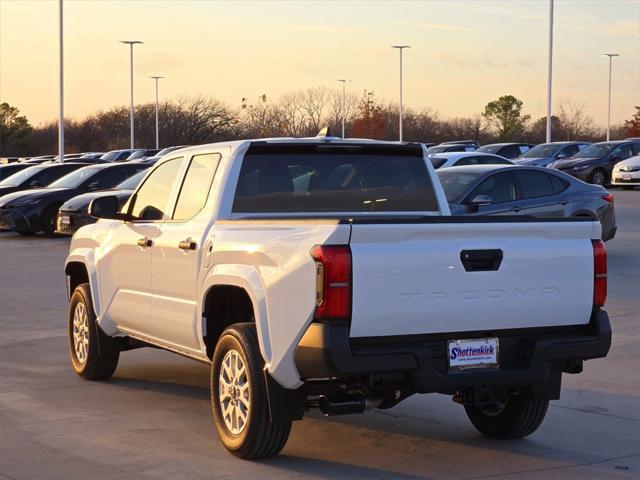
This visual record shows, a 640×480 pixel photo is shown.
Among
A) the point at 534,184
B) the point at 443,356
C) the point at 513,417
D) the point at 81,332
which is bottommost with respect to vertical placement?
the point at 513,417

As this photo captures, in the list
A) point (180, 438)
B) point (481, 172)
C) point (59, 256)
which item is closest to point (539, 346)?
point (180, 438)

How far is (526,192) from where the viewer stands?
1788cm

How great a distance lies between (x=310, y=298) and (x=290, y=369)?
0.44m

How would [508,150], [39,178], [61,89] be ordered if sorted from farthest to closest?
[61,89], [508,150], [39,178]

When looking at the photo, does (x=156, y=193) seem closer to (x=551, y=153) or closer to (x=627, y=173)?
(x=627, y=173)

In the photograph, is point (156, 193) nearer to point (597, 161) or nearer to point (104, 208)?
point (104, 208)

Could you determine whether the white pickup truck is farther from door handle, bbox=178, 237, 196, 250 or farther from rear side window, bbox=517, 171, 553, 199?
rear side window, bbox=517, 171, 553, 199

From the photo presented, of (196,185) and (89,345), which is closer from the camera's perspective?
(196,185)

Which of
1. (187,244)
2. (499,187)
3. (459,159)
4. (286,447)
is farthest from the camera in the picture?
(459,159)

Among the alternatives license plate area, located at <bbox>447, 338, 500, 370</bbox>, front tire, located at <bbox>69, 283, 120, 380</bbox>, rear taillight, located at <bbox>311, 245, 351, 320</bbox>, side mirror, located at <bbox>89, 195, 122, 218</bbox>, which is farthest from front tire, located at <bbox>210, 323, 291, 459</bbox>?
front tire, located at <bbox>69, 283, 120, 380</bbox>

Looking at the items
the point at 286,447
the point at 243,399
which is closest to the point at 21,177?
the point at 286,447

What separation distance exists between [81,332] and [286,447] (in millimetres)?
2987

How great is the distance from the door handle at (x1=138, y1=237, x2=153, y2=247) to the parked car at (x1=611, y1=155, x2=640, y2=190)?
30013 mm

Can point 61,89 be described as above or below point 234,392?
above
